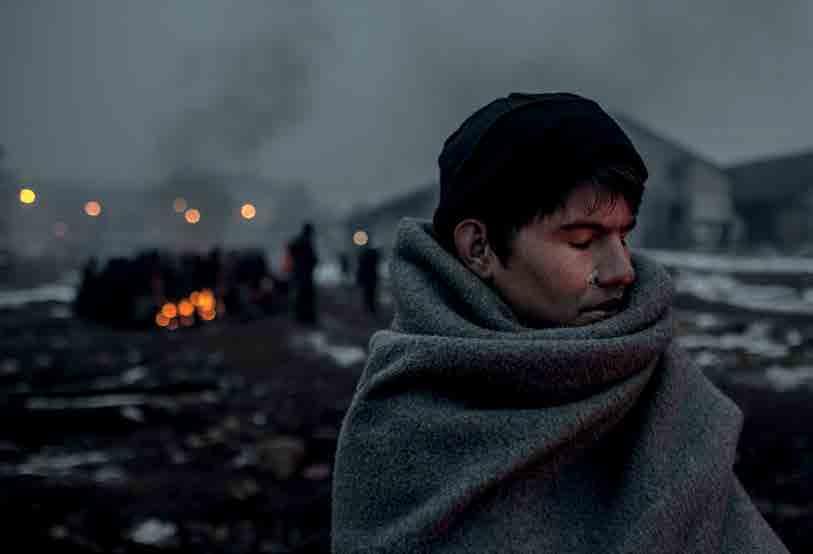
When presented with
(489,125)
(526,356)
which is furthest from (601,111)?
(526,356)

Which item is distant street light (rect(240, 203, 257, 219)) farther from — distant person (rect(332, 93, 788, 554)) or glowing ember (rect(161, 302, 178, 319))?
distant person (rect(332, 93, 788, 554))

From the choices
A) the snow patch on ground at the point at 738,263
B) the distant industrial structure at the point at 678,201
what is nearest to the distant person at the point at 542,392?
the snow patch on ground at the point at 738,263

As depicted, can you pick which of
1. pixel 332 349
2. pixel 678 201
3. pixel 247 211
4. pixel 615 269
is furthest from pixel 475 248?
pixel 247 211

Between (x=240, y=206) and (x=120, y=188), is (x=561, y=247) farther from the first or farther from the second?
(x=120, y=188)

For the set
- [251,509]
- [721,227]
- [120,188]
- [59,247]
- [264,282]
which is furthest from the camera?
[120,188]

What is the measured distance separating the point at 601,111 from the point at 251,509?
14.0ft

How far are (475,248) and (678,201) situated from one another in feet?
106

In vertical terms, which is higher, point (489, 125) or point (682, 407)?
point (489, 125)

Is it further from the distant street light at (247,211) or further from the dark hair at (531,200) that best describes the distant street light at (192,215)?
the dark hair at (531,200)

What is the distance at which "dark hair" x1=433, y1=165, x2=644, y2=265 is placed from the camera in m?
1.08

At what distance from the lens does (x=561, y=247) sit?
3.61 ft

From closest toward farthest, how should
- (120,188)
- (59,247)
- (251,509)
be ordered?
(251,509) → (59,247) → (120,188)

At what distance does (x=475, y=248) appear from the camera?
3.99 ft

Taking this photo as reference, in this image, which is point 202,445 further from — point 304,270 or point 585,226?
point 304,270
